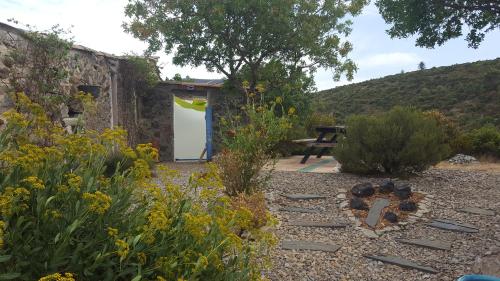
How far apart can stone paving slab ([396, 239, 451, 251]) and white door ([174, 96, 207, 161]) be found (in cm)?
955

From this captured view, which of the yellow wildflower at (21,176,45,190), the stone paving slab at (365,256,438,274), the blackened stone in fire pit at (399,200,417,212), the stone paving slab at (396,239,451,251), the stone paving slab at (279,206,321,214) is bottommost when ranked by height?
the stone paving slab at (365,256,438,274)

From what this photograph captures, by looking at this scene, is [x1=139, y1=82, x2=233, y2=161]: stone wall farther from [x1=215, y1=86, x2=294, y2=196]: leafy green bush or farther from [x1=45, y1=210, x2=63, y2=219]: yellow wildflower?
[x1=45, y1=210, x2=63, y2=219]: yellow wildflower

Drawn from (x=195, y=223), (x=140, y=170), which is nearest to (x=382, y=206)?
(x=140, y=170)


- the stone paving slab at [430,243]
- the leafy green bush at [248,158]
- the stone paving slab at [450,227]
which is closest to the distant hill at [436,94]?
the leafy green bush at [248,158]

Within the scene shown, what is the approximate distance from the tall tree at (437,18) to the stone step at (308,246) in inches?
119

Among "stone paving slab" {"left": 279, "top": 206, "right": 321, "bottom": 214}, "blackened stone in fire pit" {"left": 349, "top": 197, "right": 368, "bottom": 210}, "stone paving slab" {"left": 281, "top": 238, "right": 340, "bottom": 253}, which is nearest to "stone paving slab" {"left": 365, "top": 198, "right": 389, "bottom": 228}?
"blackened stone in fire pit" {"left": 349, "top": 197, "right": 368, "bottom": 210}

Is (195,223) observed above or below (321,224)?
above

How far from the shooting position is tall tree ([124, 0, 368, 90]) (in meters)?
12.0

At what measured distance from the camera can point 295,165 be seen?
1136cm

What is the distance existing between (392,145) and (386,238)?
10.1 feet

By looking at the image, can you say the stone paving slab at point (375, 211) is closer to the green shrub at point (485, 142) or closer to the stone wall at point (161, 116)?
the green shrub at point (485, 142)

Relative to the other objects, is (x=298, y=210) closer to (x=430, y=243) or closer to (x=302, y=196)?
(x=302, y=196)

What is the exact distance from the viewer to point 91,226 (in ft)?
7.63

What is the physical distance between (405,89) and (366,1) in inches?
580
